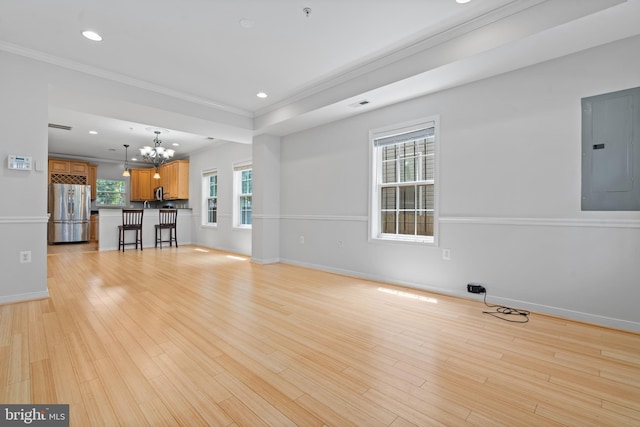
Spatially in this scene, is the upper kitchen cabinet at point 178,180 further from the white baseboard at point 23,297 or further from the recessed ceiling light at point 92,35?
the recessed ceiling light at point 92,35

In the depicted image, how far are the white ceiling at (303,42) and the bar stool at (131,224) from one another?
11.3ft

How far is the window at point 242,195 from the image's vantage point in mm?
6492

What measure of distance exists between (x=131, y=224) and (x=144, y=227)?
1.32ft

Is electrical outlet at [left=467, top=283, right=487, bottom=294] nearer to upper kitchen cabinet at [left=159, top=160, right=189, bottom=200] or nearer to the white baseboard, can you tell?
the white baseboard

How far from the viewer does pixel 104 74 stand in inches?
135

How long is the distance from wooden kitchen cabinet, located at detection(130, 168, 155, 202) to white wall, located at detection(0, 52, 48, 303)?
669 centimetres

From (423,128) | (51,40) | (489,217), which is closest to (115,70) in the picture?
(51,40)

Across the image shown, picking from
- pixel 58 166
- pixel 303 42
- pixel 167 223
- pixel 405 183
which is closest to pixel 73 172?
pixel 58 166

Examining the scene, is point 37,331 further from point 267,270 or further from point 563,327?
point 563,327

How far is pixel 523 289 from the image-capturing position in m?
2.80

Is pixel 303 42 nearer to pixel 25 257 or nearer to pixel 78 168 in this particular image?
pixel 25 257

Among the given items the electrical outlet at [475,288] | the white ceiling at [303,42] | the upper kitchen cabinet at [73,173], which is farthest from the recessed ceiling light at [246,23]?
the upper kitchen cabinet at [73,173]

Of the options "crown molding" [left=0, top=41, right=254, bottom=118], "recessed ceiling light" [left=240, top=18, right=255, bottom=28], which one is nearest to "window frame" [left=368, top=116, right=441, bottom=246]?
"recessed ceiling light" [left=240, top=18, right=255, bottom=28]

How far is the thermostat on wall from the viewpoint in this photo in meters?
2.90
